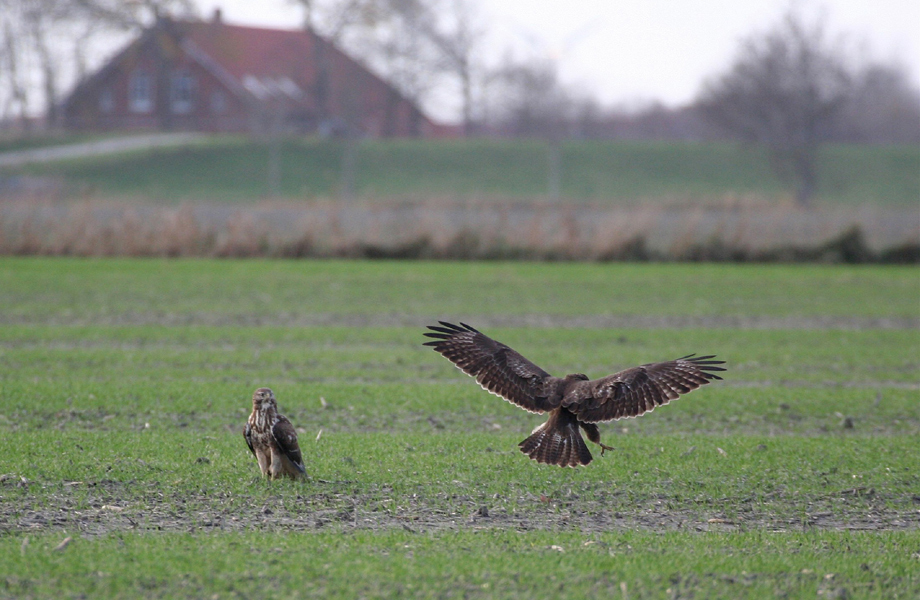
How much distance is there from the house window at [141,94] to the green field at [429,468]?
50169 mm

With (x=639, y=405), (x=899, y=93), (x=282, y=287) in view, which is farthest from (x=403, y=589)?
(x=899, y=93)

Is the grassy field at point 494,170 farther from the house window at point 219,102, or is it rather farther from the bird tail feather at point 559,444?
the bird tail feather at point 559,444

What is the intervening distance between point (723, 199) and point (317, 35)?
2845 centimetres

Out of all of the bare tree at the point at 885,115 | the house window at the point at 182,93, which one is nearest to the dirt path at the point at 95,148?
the house window at the point at 182,93

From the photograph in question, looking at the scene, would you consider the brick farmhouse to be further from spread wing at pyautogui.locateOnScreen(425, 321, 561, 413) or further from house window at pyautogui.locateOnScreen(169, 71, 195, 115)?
spread wing at pyautogui.locateOnScreen(425, 321, 561, 413)

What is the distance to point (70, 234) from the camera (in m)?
24.9

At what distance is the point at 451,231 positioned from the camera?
26609 millimetres

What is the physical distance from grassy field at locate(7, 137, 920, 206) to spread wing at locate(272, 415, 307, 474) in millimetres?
39298

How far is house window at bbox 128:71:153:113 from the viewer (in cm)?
6188

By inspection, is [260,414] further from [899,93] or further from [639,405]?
[899,93]

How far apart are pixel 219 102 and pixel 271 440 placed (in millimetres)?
58934

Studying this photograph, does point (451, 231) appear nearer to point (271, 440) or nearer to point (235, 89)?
point (271, 440)

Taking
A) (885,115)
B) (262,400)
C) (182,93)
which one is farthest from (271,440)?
(885,115)

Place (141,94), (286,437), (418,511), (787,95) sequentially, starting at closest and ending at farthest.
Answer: (418,511)
(286,437)
(787,95)
(141,94)
